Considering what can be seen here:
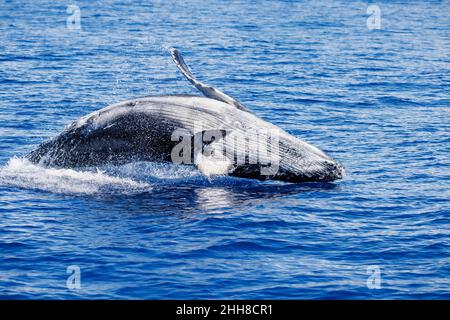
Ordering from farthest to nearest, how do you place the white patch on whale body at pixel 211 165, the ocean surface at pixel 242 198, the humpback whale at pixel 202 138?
1. the humpback whale at pixel 202 138
2. the white patch on whale body at pixel 211 165
3. the ocean surface at pixel 242 198

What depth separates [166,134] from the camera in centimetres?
2359

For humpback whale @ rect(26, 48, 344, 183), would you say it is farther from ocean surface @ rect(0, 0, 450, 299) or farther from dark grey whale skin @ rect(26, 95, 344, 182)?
ocean surface @ rect(0, 0, 450, 299)

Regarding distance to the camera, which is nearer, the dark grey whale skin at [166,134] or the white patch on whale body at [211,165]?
the white patch on whale body at [211,165]

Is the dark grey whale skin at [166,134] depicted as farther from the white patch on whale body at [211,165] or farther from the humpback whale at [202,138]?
the white patch on whale body at [211,165]

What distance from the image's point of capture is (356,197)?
23.3 meters

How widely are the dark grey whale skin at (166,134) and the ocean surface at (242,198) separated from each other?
0.64 meters

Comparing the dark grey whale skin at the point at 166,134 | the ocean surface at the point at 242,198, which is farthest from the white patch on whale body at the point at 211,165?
the ocean surface at the point at 242,198

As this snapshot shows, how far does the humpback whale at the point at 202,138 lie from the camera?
23.4m

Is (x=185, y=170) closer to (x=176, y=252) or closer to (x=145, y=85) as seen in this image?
(x=176, y=252)

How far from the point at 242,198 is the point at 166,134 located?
2.71 m

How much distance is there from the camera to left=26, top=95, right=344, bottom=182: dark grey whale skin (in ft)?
77.0

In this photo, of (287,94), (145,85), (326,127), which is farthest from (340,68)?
(326,127)

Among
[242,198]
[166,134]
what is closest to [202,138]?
[166,134]

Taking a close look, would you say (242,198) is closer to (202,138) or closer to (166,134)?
(202,138)
